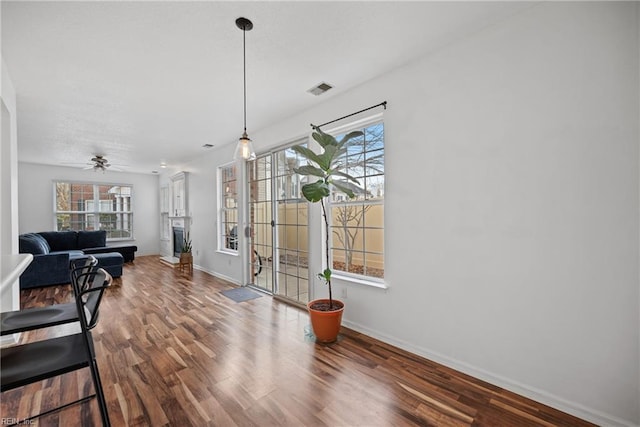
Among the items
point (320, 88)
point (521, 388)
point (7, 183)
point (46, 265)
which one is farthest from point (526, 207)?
point (46, 265)

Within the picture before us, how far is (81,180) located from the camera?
766cm

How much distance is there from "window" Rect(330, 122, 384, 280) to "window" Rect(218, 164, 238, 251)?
106 inches

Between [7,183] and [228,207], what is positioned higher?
[7,183]

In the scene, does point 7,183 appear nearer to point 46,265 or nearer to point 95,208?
point 46,265

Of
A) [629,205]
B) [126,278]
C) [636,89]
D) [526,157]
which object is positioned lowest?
[126,278]

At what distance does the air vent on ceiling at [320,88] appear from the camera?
2900mm

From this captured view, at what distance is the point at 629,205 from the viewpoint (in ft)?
5.09

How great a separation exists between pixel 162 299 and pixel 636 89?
5287 millimetres

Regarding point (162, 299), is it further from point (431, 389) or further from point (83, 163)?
point (83, 163)

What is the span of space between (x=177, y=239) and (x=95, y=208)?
9.07ft

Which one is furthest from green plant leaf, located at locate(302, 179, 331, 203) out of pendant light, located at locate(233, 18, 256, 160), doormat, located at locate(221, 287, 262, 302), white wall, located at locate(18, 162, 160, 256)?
white wall, located at locate(18, 162, 160, 256)

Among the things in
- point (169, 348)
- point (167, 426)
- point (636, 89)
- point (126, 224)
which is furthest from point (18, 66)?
point (126, 224)

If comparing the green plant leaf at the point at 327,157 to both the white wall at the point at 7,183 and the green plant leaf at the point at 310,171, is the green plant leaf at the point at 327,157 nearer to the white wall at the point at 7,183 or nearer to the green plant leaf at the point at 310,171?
the green plant leaf at the point at 310,171

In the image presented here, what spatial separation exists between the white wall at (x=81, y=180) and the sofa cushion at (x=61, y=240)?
95 cm
